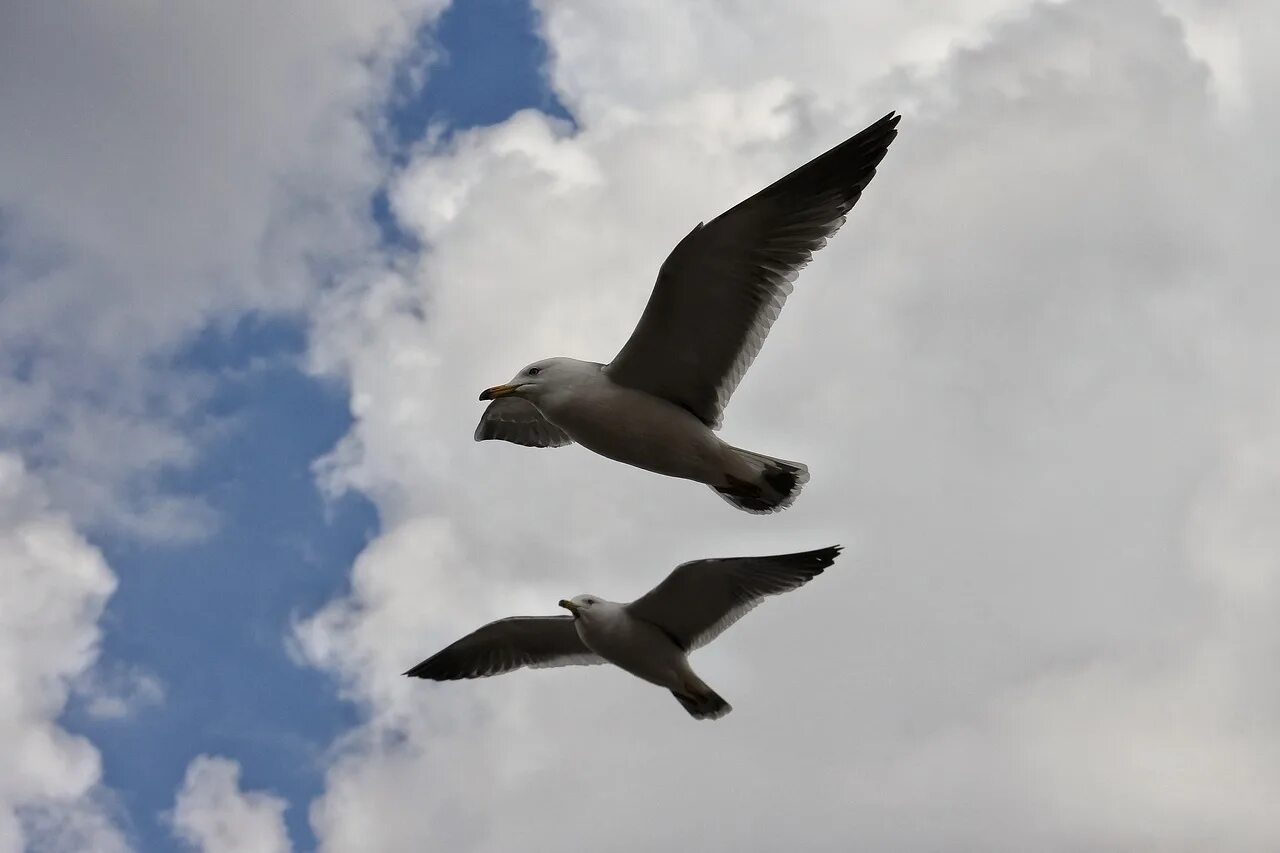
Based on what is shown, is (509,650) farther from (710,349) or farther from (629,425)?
(710,349)

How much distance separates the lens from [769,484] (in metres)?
9.61

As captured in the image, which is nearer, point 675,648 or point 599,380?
point 599,380

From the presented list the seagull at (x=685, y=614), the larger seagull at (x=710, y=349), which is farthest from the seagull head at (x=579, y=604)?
the larger seagull at (x=710, y=349)

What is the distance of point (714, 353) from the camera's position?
959 centimetres

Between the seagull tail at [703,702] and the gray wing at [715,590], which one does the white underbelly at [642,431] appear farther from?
the seagull tail at [703,702]

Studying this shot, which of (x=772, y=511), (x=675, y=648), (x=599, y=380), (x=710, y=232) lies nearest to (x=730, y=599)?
(x=675, y=648)

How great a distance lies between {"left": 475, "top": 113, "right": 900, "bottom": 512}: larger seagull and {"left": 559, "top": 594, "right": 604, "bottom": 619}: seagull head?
6.06 ft

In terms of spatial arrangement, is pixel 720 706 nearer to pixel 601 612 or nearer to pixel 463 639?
pixel 601 612

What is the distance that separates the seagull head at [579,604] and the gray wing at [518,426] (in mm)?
1323

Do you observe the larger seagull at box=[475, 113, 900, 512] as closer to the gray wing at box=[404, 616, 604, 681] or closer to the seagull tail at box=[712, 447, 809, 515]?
the seagull tail at box=[712, 447, 809, 515]

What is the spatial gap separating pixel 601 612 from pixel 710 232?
134 inches

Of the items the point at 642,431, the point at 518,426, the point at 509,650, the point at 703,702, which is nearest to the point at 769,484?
the point at 642,431

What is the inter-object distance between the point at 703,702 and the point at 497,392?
3.21 meters

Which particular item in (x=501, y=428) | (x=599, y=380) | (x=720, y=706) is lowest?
(x=720, y=706)
